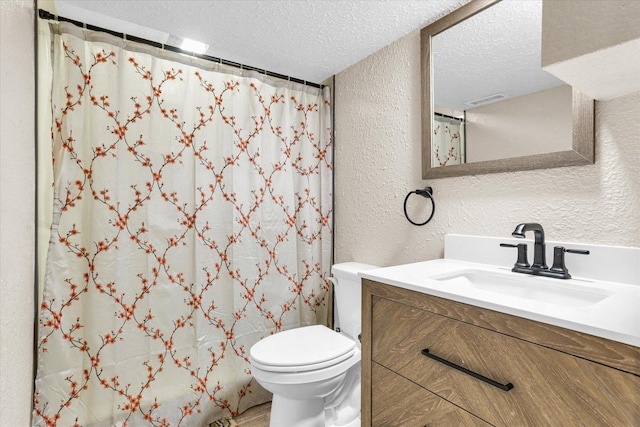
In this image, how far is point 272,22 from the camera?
63.3 inches

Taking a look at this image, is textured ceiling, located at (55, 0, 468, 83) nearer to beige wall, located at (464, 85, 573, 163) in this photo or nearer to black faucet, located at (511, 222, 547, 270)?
beige wall, located at (464, 85, 573, 163)

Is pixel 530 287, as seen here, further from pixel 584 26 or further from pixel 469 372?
pixel 584 26

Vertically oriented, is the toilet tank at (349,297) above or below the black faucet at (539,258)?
below

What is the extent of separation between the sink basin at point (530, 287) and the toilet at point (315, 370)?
61 centimetres

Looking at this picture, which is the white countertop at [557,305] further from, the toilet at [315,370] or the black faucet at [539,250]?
the toilet at [315,370]

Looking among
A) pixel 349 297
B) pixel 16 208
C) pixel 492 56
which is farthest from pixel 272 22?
pixel 349 297

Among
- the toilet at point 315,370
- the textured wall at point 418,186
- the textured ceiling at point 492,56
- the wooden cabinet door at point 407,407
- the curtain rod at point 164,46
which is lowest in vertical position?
the toilet at point 315,370

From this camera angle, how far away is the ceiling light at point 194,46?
1804mm

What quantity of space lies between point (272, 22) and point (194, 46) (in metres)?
0.53

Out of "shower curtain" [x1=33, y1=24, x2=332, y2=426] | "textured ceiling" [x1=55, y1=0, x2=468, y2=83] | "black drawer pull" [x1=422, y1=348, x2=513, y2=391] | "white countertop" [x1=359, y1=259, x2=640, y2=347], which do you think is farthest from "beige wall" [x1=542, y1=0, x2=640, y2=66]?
"shower curtain" [x1=33, y1=24, x2=332, y2=426]

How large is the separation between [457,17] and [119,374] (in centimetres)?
222

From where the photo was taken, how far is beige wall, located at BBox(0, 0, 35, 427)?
91 cm

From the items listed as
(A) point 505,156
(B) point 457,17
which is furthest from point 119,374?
(B) point 457,17

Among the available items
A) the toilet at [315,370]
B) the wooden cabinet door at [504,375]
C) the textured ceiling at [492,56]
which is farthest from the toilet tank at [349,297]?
the textured ceiling at [492,56]
